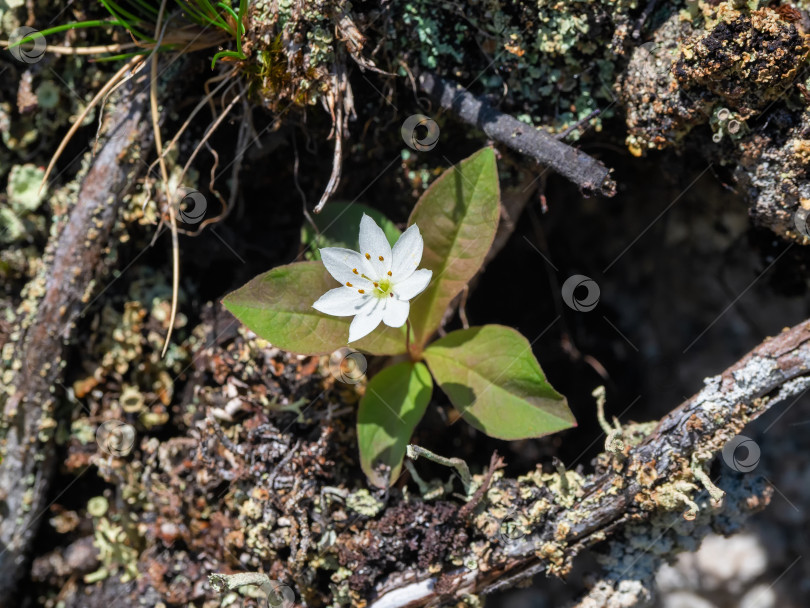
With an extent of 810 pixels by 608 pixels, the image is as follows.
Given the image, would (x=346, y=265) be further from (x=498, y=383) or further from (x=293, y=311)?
Result: (x=498, y=383)

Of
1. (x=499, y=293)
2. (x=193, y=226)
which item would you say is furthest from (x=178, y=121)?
(x=499, y=293)

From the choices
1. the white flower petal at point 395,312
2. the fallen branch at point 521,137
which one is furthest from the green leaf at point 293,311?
the fallen branch at point 521,137

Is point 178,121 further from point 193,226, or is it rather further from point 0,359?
point 0,359

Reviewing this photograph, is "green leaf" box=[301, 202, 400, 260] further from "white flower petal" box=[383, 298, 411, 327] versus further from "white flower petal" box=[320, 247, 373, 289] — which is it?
"white flower petal" box=[383, 298, 411, 327]

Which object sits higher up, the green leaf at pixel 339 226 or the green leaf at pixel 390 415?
the green leaf at pixel 339 226
